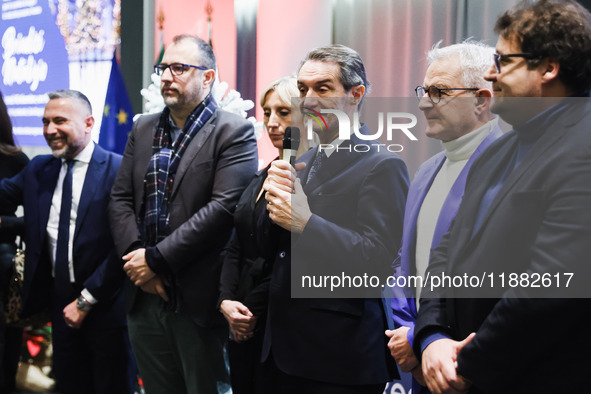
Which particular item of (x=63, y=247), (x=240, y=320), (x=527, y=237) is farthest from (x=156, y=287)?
(x=527, y=237)

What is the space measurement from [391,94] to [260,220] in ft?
3.79

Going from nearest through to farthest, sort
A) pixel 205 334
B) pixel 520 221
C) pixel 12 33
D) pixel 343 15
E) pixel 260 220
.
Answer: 1. pixel 520 221
2. pixel 260 220
3. pixel 205 334
4. pixel 343 15
5. pixel 12 33

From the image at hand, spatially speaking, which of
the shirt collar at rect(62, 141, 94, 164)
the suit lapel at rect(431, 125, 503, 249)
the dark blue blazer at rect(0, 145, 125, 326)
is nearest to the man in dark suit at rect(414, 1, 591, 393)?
the suit lapel at rect(431, 125, 503, 249)

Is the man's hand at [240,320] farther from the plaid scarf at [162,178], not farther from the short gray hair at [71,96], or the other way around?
the short gray hair at [71,96]

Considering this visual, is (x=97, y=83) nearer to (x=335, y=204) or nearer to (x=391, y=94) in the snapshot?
(x=391, y=94)

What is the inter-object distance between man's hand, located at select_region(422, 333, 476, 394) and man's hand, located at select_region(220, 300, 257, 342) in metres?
0.80

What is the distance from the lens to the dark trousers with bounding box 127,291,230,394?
2.71 m

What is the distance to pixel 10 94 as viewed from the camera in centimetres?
501

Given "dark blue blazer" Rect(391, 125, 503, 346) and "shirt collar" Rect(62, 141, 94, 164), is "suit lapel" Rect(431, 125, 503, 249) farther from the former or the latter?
"shirt collar" Rect(62, 141, 94, 164)

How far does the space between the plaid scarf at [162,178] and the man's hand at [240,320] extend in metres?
0.57

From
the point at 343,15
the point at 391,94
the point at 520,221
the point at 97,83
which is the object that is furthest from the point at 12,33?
the point at 520,221

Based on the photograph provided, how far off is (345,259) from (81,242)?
1662mm

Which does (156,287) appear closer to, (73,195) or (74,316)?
(74,316)

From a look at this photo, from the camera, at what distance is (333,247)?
1969 mm
